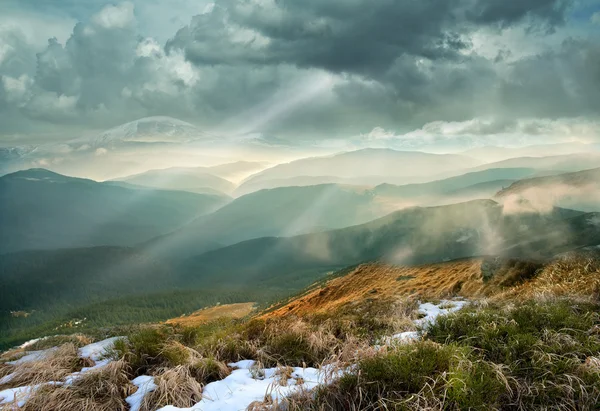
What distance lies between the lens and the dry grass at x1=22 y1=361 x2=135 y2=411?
21.3 ft

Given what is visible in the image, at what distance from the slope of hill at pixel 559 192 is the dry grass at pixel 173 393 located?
28544 millimetres

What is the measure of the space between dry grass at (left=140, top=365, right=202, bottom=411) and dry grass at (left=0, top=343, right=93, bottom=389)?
276cm

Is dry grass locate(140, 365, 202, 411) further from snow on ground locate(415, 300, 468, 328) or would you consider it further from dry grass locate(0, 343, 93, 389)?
snow on ground locate(415, 300, 468, 328)

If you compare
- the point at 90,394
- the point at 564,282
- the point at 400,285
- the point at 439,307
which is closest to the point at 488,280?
the point at 564,282

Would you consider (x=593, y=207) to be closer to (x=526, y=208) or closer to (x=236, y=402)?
(x=526, y=208)

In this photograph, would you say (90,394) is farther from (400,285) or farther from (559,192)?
(559,192)

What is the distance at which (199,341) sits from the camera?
421 inches

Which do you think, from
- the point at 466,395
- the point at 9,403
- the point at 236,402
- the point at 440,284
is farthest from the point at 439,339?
the point at 440,284

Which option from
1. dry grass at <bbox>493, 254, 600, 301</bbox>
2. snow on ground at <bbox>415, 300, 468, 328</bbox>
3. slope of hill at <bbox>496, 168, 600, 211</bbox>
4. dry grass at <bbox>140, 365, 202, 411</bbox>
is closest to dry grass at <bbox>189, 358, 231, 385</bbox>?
dry grass at <bbox>140, 365, 202, 411</bbox>

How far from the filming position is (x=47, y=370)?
8305 millimetres

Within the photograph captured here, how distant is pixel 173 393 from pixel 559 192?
3390 cm

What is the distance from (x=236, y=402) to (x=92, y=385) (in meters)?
3.12

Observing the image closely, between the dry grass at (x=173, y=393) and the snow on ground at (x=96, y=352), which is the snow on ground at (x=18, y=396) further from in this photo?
the snow on ground at (x=96, y=352)

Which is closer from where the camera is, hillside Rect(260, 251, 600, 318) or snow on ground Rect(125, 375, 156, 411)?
snow on ground Rect(125, 375, 156, 411)
